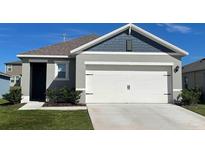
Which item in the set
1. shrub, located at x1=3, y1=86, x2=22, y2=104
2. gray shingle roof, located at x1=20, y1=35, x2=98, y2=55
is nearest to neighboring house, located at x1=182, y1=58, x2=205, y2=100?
gray shingle roof, located at x1=20, y1=35, x2=98, y2=55

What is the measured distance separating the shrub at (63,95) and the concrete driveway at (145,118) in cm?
257

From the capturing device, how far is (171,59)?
18.3 meters

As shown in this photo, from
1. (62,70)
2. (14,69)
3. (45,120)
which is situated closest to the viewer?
(45,120)

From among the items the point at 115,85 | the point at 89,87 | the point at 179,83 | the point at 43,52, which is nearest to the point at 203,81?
the point at 179,83

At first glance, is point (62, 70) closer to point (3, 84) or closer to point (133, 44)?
point (133, 44)

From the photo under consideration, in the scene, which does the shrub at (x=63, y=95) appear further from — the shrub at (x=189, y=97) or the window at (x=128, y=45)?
the shrub at (x=189, y=97)

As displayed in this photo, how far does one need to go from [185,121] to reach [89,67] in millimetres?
Result: 7628

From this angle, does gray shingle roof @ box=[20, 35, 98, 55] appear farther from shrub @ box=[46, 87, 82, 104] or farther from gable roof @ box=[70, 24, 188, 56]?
shrub @ box=[46, 87, 82, 104]

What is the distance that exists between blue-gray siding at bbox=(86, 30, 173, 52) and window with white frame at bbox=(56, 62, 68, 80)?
3112mm

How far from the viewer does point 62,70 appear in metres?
19.8

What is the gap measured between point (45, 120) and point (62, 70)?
8.21 m

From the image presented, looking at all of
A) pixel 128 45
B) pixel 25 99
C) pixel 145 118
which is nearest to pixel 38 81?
pixel 25 99
